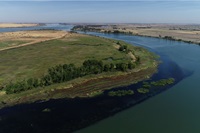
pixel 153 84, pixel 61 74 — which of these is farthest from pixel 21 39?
pixel 153 84

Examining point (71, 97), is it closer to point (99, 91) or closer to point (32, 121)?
point (99, 91)

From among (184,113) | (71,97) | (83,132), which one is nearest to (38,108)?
(71,97)

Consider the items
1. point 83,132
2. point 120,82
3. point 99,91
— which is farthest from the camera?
point 120,82

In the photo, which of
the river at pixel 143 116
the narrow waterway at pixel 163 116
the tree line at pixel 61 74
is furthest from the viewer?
the tree line at pixel 61 74

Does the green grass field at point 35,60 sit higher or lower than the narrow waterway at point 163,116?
higher

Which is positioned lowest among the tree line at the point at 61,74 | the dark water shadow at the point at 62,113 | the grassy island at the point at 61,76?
the dark water shadow at the point at 62,113

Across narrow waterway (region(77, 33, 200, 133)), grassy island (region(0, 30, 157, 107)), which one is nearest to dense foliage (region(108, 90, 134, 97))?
grassy island (region(0, 30, 157, 107))

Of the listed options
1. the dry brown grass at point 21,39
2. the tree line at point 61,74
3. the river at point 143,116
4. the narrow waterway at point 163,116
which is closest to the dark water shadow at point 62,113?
the river at point 143,116

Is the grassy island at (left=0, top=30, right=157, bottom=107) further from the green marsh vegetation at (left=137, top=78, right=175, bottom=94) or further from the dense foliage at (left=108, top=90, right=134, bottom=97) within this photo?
the green marsh vegetation at (left=137, top=78, right=175, bottom=94)

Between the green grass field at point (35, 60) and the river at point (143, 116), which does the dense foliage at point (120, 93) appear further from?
the green grass field at point (35, 60)
